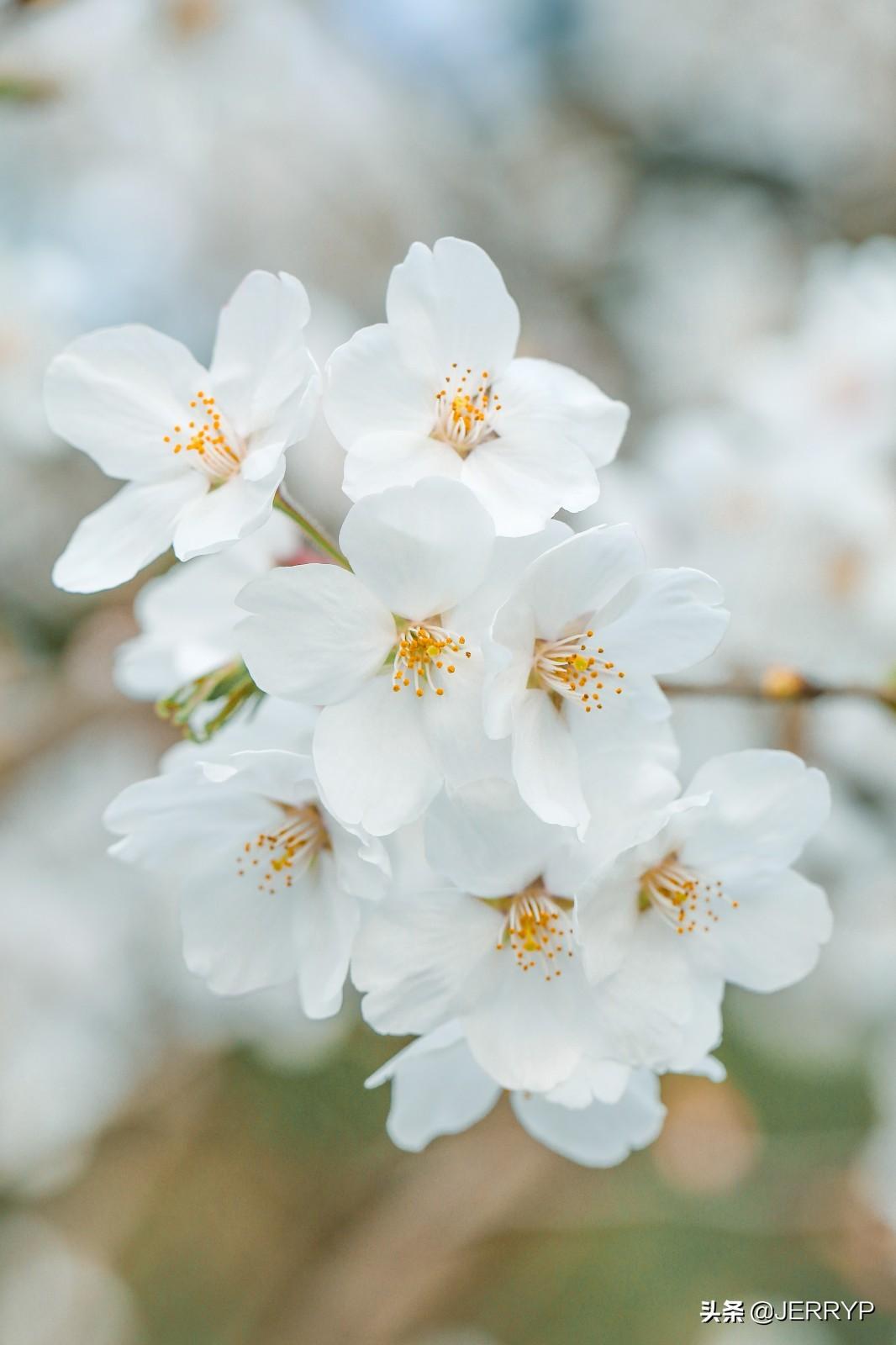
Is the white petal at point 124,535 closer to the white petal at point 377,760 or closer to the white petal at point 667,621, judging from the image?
the white petal at point 377,760

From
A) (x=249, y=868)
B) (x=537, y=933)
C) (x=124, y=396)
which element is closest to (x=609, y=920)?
(x=537, y=933)

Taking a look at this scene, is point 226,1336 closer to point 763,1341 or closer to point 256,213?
point 763,1341

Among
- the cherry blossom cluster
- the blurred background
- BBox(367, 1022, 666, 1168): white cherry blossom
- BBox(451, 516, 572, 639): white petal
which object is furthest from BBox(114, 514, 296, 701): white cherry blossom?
the blurred background

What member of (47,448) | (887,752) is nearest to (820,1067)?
(887,752)

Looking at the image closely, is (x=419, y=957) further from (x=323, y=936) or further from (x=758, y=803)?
(x=758, y=803)

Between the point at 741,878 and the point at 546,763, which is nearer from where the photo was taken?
the point at 546,763
